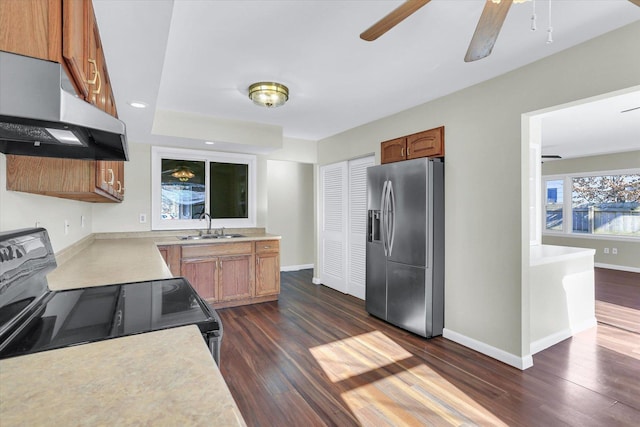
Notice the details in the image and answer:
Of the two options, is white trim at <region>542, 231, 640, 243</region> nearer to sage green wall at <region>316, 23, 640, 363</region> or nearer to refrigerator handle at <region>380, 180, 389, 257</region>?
sage green wall at <region>316, 23, 640, 363</region>

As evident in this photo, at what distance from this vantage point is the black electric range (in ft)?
3.02

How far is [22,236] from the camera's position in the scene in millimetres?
1161

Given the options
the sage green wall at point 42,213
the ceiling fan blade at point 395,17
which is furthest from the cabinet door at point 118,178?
the ceiling fan blade at point 395,17

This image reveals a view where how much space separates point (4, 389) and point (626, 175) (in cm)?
901

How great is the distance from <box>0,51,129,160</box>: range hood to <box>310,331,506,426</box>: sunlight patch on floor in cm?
198

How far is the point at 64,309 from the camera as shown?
3.83 feet

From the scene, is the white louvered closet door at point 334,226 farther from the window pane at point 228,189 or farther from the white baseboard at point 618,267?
the white baseboard at point 618,267

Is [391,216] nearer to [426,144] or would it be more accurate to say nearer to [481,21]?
[426,144]

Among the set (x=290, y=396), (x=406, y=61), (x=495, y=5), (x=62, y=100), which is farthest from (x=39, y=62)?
(x=406, y=61)

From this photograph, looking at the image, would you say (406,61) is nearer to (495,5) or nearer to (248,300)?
(495,5)

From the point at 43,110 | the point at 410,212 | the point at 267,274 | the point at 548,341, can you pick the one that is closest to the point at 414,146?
the point at 410,212

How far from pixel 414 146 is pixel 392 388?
7.75 feet

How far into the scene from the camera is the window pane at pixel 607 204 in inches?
251

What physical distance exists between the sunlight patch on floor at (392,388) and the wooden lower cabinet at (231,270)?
5.26ft
